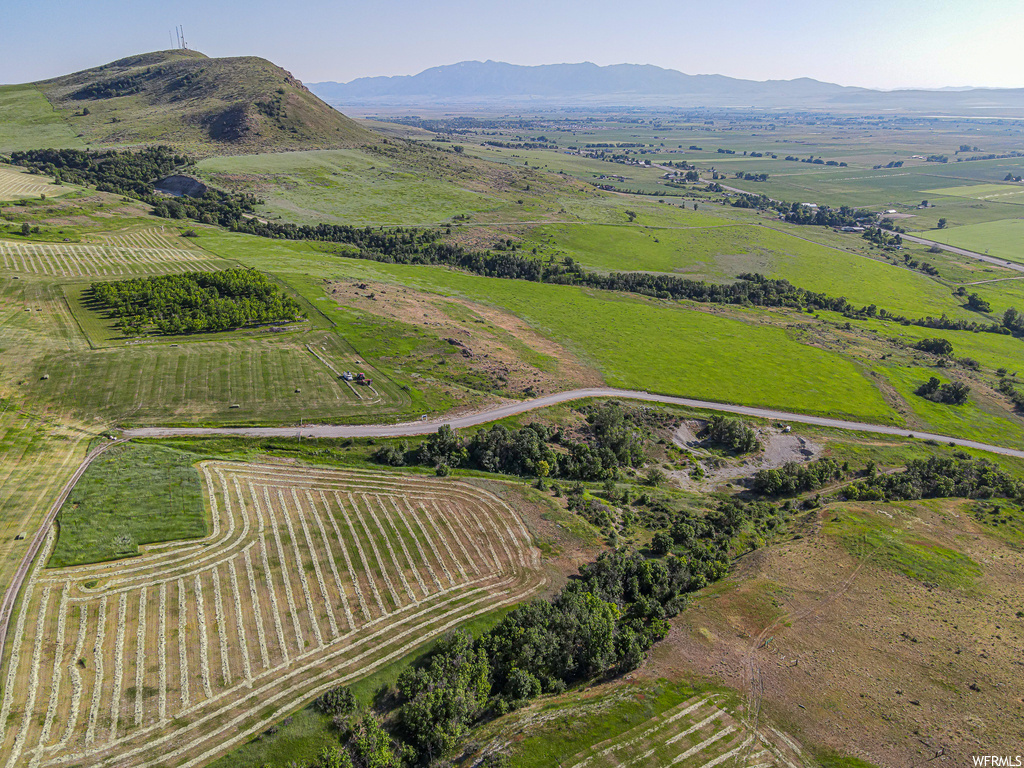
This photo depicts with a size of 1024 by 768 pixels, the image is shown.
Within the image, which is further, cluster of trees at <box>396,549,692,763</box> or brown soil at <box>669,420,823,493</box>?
brown soil at <box>669,420,823,493</box>

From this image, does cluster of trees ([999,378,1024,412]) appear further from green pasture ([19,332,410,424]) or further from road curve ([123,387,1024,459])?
green pasture ([19,332,410,424])

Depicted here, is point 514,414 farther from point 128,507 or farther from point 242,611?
point 128,507

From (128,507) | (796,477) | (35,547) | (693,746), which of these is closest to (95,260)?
(128,507)

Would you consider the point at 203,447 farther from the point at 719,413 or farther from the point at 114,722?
the point at 719,413

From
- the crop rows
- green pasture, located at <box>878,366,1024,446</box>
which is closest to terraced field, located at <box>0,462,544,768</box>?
the crop rows

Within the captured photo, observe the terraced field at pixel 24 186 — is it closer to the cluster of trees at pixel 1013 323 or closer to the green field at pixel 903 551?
the green field at pixel 903 551

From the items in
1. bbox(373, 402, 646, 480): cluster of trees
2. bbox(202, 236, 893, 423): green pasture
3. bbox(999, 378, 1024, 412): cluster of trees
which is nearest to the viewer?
bbox(373, 402, 646, 480): cluster of trees
